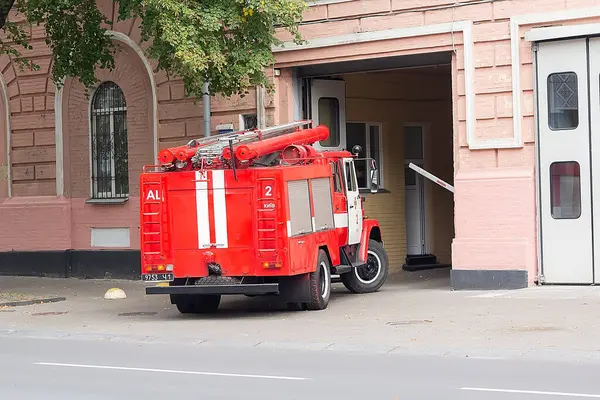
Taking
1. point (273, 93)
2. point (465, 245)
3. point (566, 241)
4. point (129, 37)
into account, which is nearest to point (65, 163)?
point (129, 37)

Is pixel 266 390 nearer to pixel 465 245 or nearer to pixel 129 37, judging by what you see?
pixel 465 245

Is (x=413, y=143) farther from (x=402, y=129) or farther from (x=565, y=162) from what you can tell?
(x=565, y=162)

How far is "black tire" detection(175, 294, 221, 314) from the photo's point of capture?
59.2 feet

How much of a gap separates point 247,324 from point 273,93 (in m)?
6.75

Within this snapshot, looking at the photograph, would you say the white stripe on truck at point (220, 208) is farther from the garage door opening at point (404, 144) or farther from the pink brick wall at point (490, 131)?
the garage door opening at point (404, 144)

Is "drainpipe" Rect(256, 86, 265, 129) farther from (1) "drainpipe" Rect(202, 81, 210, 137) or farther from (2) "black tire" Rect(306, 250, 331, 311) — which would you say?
(2) "black tire" Rect(306, 250, 331, 311)

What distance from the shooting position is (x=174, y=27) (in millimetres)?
18750

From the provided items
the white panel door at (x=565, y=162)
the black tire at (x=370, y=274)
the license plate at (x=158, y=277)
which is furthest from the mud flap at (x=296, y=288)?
the white panel door at (x=565, y=162)

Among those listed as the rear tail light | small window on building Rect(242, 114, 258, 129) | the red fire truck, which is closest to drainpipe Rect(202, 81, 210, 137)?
small window on building Rect(242, 114, 258, 129)

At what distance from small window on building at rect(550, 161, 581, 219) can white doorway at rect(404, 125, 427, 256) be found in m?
7.12

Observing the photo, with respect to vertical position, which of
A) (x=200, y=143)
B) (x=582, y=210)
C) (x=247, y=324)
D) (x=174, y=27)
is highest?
(x=174, y=27)

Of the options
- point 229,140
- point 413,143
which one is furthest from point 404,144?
point 229,140

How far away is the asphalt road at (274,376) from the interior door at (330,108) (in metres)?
10.0

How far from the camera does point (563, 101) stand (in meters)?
19.5
